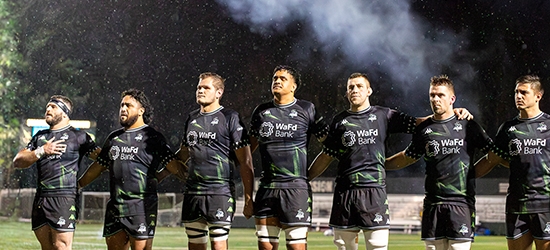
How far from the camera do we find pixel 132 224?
19.6 ft

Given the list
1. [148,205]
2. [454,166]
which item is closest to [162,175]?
[148,205]

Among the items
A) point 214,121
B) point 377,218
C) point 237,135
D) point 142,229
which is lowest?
point 142,229

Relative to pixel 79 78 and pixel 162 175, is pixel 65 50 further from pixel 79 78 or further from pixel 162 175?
pixel 162 175

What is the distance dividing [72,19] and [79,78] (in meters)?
1.28

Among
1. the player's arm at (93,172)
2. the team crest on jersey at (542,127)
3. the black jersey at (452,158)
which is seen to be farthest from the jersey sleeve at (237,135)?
the team crest on jersey at (542,127)

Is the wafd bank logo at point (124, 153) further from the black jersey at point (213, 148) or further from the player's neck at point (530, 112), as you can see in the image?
the player's neck at point (530, 112)

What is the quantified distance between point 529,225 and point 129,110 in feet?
11.0

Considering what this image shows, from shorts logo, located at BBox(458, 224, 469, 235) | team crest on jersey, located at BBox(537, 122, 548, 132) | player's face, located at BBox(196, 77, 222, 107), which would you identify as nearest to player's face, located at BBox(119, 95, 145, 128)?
player's face, located at BBox(196, 77, 222, 107)

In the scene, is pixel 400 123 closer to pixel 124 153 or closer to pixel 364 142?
pixel 364 142

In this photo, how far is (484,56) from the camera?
47.0ft

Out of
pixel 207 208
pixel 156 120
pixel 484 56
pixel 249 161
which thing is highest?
pixel 484 56

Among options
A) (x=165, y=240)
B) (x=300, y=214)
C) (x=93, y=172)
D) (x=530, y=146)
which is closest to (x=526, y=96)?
(x=530, y=146)

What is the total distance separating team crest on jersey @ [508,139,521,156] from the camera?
570cm

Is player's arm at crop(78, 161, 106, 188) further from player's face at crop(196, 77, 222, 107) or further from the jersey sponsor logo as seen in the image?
the jersey sponsor logo
